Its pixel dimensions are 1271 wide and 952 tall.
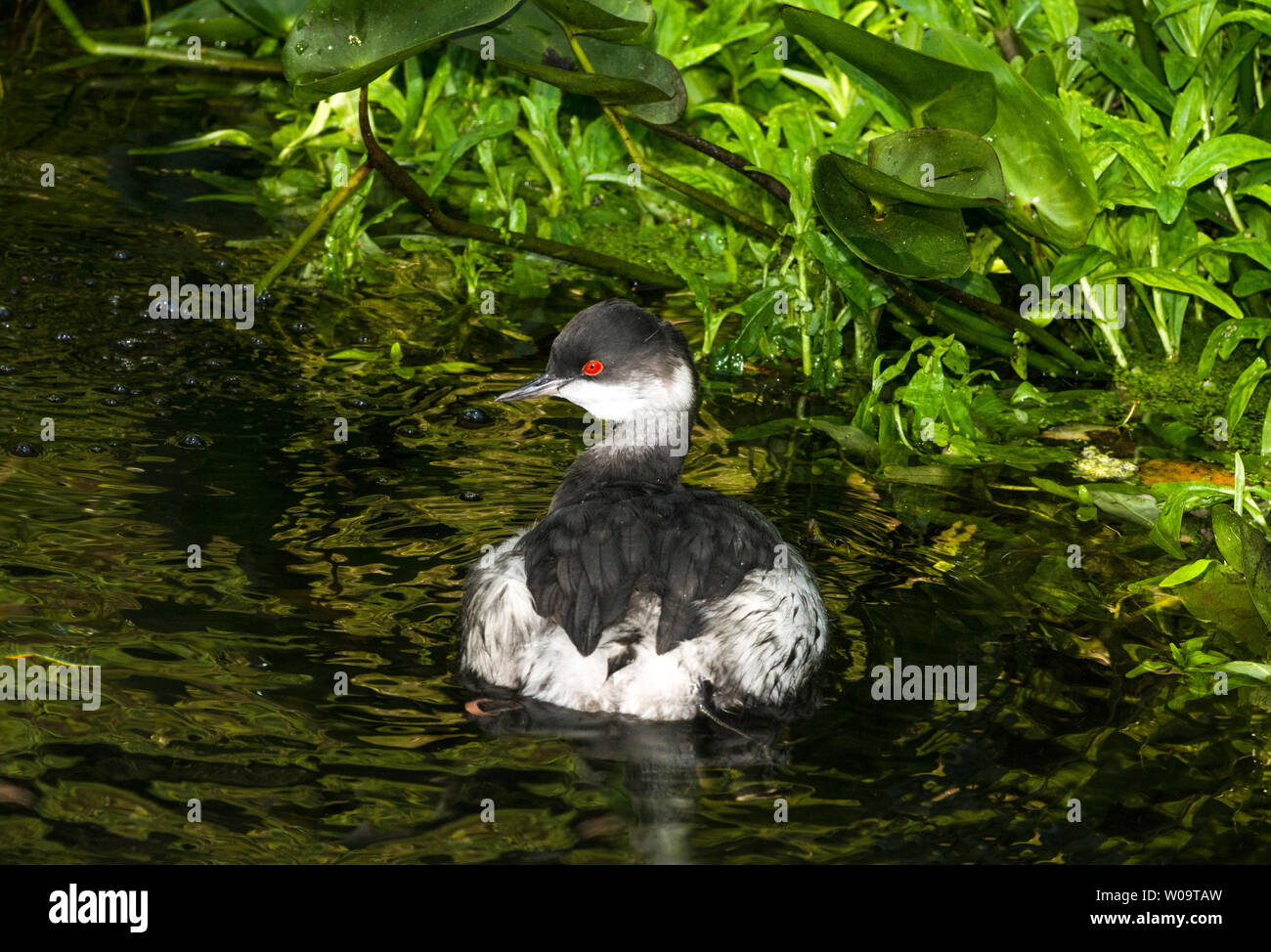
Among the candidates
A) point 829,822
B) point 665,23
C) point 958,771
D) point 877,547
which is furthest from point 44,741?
point 665,23

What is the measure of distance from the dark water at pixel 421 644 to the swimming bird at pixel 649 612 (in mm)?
87

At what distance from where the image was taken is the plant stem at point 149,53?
7.59 meters

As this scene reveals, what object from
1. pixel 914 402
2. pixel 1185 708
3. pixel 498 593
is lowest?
pixel 1185 708

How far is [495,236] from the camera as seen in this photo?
20.1 ft

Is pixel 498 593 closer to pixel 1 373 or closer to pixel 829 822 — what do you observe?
pixel 829 822

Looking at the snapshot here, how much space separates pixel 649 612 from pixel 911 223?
203 cm

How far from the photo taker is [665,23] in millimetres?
6949

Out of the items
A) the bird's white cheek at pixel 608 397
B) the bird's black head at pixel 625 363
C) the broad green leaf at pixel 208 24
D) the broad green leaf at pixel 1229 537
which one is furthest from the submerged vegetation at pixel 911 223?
the bird's white cheek at pixel 608 397

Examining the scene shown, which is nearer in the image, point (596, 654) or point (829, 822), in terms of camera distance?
point (829, 822)

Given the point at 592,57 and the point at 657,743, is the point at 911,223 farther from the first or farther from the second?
the point at 657,743

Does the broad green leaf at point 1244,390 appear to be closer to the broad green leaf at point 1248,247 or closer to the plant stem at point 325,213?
the broad green leaf at point 1248,247

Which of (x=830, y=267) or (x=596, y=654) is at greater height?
(x=830, y=267)

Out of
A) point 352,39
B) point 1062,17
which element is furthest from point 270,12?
point 1062,17
